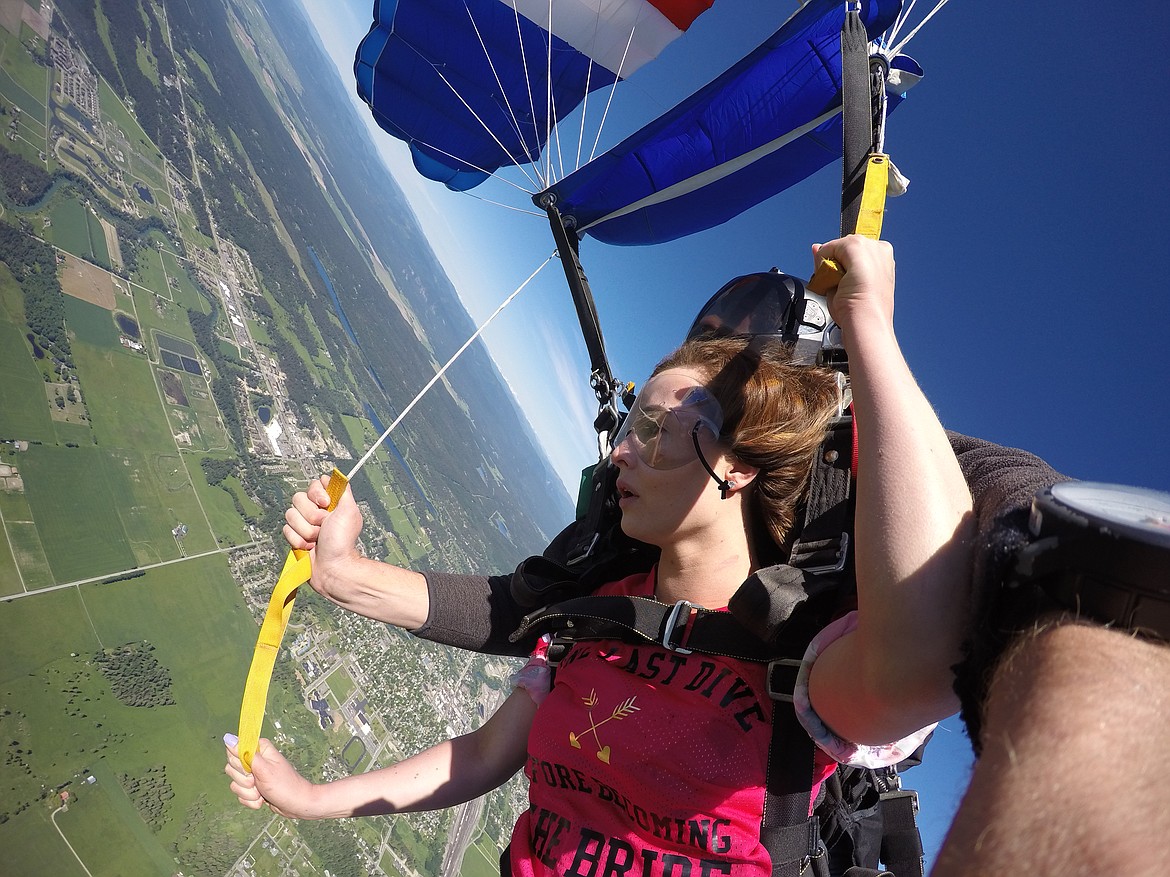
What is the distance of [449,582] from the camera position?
2186mm

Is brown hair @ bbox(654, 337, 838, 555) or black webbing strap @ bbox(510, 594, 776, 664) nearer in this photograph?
black webbing strap @ bbox(510, 594, 776, 664)

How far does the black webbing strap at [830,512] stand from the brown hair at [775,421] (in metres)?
0.14

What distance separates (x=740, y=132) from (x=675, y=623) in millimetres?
4806

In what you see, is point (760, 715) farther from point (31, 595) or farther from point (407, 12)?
point (31, 595)

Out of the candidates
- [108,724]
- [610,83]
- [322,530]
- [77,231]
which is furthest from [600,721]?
[77,231]

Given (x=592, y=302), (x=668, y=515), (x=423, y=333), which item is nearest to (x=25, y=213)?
(x=592, y=302)

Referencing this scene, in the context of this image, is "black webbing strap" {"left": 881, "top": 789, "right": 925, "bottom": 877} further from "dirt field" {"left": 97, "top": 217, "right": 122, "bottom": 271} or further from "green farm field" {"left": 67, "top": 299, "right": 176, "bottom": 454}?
A: "dirt field" {"left": 97, "top": 217, "right": 122, "bottom": 271}

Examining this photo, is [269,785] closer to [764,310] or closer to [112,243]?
[764,310]

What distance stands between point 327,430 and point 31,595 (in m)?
24.0

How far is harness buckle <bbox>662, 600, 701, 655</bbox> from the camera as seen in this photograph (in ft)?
4.81

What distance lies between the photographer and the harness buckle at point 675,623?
1466mm

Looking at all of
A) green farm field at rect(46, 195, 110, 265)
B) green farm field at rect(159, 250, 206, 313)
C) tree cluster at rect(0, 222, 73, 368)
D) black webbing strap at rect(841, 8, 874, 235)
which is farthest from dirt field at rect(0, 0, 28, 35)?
black webbing strap at rect(841, 8, 874, 235)

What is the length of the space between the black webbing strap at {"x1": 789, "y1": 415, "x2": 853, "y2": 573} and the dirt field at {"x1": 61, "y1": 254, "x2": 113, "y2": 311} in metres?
31.8

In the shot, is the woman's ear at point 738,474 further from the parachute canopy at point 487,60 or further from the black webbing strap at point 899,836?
the parachute canopy at point 487,60
